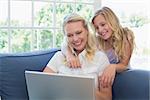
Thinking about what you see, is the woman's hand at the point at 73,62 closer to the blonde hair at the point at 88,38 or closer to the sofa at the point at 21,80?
the blonde hair at the point at 88,38

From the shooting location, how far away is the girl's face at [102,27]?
2.07 m

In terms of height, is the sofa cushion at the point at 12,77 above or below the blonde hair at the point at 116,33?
below

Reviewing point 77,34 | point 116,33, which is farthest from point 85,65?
point 116,33

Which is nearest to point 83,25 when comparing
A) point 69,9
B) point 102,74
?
point 102,74

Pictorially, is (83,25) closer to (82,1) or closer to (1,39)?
(1,39)

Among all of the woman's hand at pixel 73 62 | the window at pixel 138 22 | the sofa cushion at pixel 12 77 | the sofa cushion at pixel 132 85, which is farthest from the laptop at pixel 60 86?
the window at pixel 138 22

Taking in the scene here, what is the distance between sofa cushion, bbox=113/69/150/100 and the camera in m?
1.79

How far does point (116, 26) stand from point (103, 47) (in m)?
0.19

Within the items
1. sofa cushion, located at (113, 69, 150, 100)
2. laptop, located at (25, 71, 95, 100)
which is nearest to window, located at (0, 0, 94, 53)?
sofa cushion, located at (113, 69, 150, 100)

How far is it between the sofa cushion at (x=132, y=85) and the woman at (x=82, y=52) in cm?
12

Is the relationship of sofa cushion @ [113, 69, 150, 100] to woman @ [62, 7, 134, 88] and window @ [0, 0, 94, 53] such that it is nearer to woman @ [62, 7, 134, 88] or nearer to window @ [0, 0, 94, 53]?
woman @ [62, 7, 134, 88]

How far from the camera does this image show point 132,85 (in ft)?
6.00

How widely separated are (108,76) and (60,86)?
64 centimetres

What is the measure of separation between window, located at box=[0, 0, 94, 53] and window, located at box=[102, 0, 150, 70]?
1.13 feet
